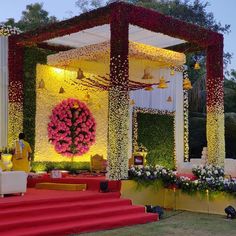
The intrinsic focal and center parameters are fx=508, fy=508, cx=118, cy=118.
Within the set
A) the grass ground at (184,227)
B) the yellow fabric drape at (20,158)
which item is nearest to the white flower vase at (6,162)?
the yellow fabric drape at (20,158)

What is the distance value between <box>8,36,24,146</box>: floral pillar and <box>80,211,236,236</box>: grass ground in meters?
5.43

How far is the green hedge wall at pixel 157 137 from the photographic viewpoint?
57.8 feet

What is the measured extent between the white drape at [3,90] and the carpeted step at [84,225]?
560cm

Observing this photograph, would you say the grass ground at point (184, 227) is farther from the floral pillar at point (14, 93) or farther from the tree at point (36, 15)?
the tree at point (36, 15)

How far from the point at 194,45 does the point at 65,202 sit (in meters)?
6.76

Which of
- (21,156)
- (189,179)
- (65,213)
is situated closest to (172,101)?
(189,179)

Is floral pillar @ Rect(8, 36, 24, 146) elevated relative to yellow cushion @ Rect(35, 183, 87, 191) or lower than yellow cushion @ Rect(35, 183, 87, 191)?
elevated

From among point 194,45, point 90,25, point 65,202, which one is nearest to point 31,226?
point 65,202

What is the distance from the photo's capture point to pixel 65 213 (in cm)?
906

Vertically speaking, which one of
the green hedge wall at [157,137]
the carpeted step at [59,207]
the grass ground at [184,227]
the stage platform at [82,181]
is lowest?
the grass ground at [184,227]

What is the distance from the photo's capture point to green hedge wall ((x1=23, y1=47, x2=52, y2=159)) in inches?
572

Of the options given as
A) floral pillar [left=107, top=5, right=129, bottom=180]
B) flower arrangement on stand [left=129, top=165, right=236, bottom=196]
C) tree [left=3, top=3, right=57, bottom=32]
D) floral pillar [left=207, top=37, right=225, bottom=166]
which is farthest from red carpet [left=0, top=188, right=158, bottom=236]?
tree [left=3, top=3, right=57, bottom=32]

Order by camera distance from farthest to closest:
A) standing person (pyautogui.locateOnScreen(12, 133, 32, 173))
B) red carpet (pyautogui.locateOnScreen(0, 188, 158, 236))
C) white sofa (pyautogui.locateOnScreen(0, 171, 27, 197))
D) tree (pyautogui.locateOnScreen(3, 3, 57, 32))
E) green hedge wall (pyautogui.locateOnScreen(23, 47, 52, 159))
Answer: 1. tree (pyautogui.locateOnScreen(3, 3, 57, 32))
2. green hedge wall (pyautogui.locateOnScreen(23, 47, 52, 159))
3. standing person (pyautogui.locateOnScreen(12, 133, 32, 173))
4. white sofa (pyautogui.locateOnScreen(0, 171, 27, 197))
5. red carpet (pyautogui.locateOnScreen(0, 188, 158, 236))

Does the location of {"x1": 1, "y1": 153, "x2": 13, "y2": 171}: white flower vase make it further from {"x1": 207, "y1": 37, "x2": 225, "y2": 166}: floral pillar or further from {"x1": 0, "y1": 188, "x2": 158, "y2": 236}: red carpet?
{"x1": 207, "y1": 37, "x2": 225, "y2": 166}: floral pillar
